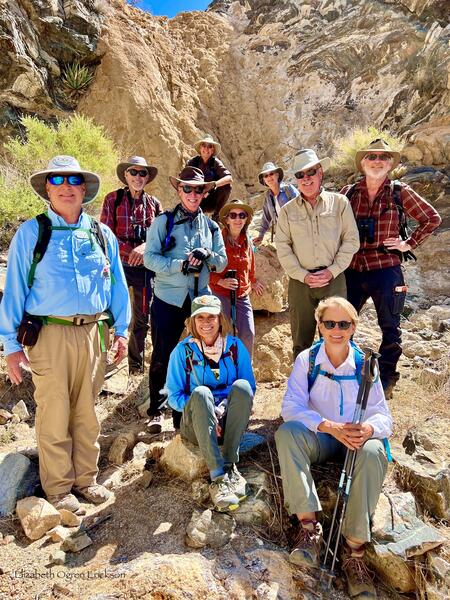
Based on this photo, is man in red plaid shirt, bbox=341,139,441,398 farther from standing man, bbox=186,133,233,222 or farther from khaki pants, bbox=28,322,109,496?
khaki pants, bbox=28,322,109,496

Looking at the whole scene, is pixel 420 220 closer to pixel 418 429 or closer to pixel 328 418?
pixel 418 429

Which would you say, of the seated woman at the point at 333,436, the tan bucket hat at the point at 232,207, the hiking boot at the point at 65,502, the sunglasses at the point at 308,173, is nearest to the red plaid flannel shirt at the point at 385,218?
the sunglasses at the point at 308,173

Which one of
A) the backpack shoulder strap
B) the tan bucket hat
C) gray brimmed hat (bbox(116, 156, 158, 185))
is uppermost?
gray brimmed hat (bbox(116, 156, 158, 185))

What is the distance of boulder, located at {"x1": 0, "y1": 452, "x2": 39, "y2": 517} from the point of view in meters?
2.97

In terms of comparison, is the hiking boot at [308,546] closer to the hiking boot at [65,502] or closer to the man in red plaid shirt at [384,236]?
the hiking boot at [65,502]

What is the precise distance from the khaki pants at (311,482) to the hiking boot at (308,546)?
124 mm

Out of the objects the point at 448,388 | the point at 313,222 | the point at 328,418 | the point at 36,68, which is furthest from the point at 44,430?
the point at 36,68

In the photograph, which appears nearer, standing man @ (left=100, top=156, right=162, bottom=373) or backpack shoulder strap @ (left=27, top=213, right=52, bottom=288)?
backpack shoulder strap @ (left=27, top=213, right=52, bottom=288)

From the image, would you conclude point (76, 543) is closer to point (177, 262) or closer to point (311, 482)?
point (311, 482)

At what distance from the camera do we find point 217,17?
19062 mm

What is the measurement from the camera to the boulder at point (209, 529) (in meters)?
2.54

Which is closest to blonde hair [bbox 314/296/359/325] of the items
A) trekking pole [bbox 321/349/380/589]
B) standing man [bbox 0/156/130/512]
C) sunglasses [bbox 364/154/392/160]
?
trekking pole [bbox 321/349/380/589]

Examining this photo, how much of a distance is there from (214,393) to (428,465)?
1.75 meters

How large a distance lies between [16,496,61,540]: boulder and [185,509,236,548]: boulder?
3.05ft
